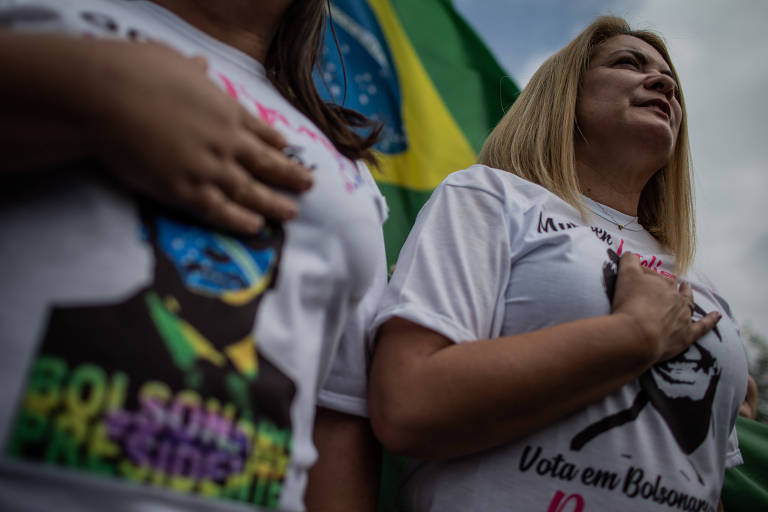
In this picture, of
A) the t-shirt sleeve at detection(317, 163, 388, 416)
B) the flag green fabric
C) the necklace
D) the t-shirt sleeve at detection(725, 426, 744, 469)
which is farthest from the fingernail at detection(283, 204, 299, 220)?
the flag green fabric

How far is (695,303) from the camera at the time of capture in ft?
4.59

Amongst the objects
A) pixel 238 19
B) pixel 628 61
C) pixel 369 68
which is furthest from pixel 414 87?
pixel 238 19

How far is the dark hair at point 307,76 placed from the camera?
1.16m

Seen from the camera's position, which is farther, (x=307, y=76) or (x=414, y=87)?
(x=414, y=87)

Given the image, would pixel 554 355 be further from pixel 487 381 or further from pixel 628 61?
pixel 628 61

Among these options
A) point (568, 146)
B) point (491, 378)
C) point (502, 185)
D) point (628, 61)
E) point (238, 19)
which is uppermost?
point (628, 61)

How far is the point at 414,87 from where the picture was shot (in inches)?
108

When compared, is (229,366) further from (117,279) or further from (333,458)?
(333,458)

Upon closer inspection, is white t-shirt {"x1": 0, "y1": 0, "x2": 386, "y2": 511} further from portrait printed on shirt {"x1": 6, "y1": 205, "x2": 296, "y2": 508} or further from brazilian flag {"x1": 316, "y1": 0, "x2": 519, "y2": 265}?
brazilian flag {"x1": 316, "y1": 0, "x2": 519, "y2": 265}

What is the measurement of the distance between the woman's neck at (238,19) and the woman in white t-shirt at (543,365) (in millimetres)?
488

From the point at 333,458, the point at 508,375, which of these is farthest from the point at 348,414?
the point at 508,375

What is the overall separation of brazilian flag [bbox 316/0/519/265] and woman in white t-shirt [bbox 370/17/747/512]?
96 centimetres

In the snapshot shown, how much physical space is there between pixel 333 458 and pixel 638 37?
1715 millimetres

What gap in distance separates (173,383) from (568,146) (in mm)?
1290
